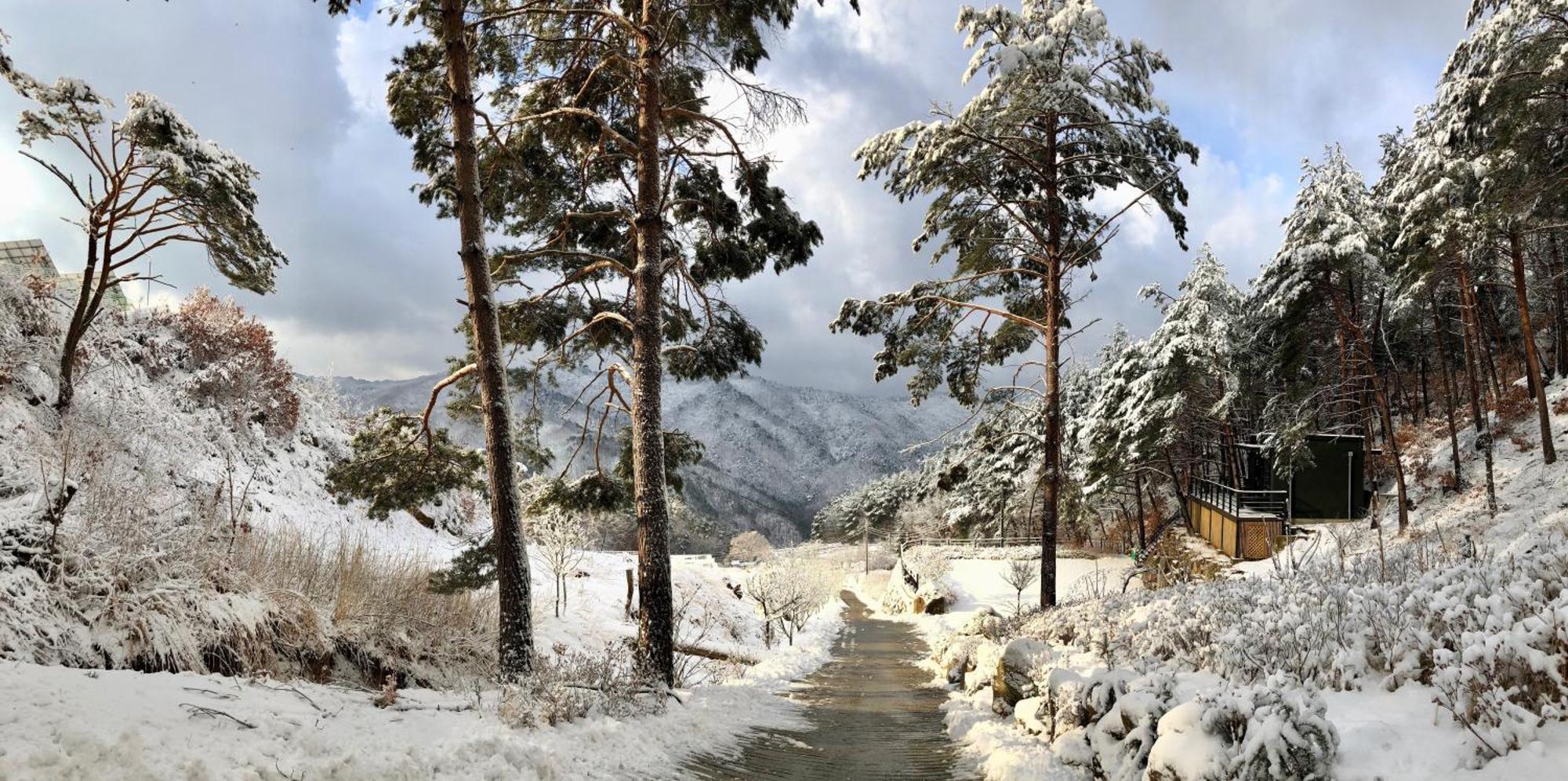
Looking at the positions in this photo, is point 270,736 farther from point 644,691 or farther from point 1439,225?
point 1439,225

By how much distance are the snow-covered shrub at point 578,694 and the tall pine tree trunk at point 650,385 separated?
20.2 inches

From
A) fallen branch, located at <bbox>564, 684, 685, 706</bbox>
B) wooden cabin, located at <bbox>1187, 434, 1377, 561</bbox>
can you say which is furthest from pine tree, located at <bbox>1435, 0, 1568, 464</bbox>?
fallen branch, located at <bbox>564, 684, 685, 706</bbox>

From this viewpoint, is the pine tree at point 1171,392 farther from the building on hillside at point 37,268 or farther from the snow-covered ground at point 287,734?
the building on hillside at point 37,268

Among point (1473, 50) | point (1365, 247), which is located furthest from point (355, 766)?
point (1365, 247)

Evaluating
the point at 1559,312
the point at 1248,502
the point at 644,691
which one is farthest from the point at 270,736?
the point at 1559,312

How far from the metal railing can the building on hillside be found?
2889cm

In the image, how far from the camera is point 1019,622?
38.2ft

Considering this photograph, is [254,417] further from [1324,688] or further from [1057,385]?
[1324,688]

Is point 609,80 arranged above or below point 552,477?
above

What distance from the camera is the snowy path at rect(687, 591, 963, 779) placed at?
580 centimetres

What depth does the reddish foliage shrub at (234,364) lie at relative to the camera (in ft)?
63.8

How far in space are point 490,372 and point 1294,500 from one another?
2537cm

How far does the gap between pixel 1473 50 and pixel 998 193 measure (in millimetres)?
9470

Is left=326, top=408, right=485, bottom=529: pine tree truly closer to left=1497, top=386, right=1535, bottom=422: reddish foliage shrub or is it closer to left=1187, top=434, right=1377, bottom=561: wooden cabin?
left=1187, top=434, right=1377, bottom=561: wooden cabin
